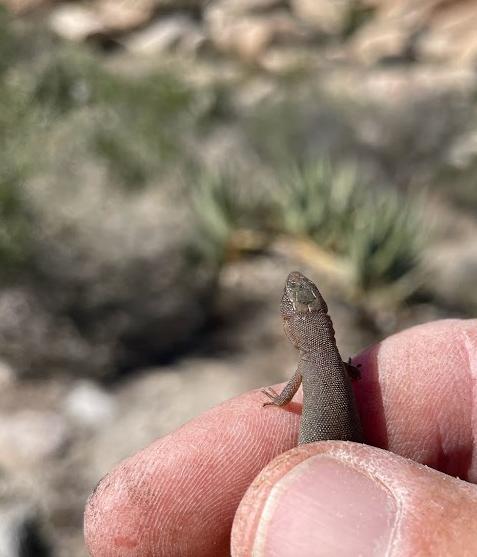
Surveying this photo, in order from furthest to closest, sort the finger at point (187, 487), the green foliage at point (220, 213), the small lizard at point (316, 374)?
the green foliage at point (220, 213), the finger at point (187, 487), the small lizard at point (316, 374)

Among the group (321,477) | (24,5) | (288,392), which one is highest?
(24,5)

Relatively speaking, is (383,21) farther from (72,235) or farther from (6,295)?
(6,295)

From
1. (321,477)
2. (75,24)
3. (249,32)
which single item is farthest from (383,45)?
(321,477)

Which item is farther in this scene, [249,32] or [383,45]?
[383,45]

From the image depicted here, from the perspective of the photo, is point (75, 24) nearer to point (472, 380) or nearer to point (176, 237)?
point (176, 237)

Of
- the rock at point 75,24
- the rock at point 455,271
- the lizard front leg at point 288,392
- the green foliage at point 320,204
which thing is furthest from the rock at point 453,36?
the lizard front leg at point 288,392

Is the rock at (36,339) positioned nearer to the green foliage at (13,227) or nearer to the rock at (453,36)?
the green foliage at (13,227)
